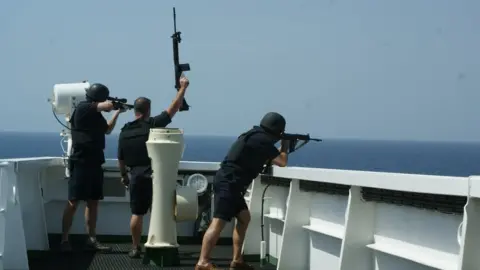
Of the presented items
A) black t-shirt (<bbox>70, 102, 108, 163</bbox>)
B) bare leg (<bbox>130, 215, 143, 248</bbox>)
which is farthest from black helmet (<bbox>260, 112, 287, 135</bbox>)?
black t-shirt (<bbox>70, 102, 108, 163</bbox>)

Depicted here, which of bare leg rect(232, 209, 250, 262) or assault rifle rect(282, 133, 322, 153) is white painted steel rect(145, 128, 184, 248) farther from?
assault rifle rect(282, 133, 322, 153)

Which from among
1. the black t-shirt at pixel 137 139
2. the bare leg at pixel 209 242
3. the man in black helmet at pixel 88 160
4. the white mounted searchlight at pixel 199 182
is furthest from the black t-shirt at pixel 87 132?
the bare leg at pixel 209 242

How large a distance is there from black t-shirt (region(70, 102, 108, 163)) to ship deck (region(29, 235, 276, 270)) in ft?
3.59

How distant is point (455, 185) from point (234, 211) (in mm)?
3177

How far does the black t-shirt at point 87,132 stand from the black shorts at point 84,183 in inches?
4.1

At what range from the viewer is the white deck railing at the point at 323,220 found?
5086mm

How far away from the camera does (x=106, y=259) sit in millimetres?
8523

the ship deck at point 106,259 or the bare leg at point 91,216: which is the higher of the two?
the bare leg at point 91,216

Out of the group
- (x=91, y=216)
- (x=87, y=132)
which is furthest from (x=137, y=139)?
(x=91, y=216)

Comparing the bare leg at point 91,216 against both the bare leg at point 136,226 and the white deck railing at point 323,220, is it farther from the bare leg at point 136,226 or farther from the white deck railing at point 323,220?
the bare leg at point 136,226

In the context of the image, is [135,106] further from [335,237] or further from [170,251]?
[335,237]

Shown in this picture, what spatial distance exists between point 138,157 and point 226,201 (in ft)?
4.99

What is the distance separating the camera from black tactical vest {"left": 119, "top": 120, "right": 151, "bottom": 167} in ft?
28.4

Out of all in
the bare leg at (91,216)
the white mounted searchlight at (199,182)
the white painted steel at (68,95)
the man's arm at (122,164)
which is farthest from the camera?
the white painted steel at (68,95)
